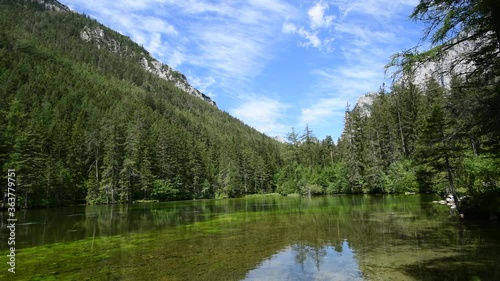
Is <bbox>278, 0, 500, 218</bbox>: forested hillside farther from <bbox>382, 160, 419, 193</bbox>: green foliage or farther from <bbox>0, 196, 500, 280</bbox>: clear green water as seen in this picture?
<bbox>0, 196, 500, 280</bbox>: clear green water

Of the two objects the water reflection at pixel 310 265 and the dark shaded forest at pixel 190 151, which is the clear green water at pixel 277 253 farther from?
the dark shaded forest at pixel 190 151

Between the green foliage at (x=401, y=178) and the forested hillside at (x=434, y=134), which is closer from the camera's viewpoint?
the forested hillside at (x=434, y=134)

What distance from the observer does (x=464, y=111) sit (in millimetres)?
11297

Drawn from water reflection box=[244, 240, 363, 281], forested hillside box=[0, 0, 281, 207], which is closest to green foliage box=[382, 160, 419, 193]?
water reflection box=[244, 240, 363, 281]

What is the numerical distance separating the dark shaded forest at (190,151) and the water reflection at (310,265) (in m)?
6.61

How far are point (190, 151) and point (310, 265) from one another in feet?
302

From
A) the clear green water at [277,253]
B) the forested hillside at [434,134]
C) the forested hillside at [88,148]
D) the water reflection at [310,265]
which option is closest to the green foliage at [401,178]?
the forested hillside at [434,134]

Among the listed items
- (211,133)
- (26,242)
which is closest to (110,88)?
(211,133)

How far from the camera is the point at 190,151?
334 feet

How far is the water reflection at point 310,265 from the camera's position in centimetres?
1099

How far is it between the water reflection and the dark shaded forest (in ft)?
21.7

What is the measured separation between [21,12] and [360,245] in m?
240

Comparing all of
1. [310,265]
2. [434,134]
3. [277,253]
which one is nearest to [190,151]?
[434,134]

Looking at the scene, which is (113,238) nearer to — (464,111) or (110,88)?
(464,111)
